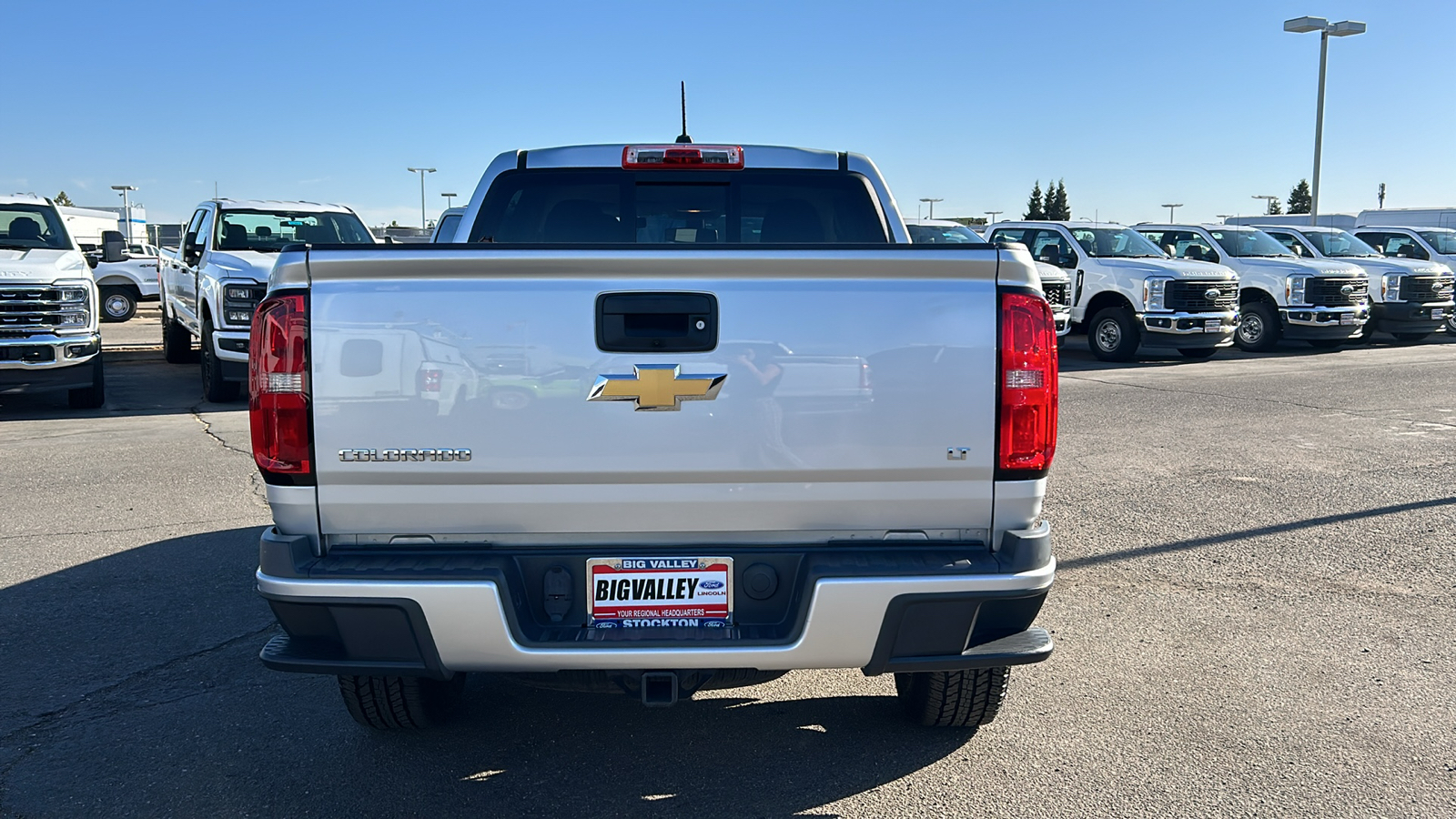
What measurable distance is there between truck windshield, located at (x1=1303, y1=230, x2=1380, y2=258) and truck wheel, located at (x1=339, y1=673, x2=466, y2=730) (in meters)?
20.8

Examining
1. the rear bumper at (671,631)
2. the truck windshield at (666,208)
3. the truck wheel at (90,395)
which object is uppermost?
the truck windshield at (666,208)

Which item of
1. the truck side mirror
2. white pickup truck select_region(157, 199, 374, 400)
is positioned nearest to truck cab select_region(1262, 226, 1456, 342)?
white pickup truck select_region(157, 199, 374, 400)

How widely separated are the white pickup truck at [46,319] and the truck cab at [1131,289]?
12189mm

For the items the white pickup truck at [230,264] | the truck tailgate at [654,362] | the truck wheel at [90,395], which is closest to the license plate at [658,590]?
the truck tailgate at [654,362]

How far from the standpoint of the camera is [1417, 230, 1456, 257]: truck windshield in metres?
23.0

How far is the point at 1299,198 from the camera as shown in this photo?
11212 centimetres

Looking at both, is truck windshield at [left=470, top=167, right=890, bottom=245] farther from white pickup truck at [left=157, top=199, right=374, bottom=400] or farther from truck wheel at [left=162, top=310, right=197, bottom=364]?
truck wheel at [left=162, top=310, right=197, bottom=364]

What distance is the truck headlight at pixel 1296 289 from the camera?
1831 centimetres

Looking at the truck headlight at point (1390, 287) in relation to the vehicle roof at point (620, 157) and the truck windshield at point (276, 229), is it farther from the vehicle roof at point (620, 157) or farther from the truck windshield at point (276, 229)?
the vehicle roof at point (620, 157)

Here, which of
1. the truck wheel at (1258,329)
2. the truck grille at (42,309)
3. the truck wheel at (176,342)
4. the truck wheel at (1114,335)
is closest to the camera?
the truck grille at (42,309)

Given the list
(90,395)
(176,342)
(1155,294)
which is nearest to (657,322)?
(90,395)

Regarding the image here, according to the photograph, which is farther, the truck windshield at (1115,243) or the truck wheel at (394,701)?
the truck windshield at (1115,243)

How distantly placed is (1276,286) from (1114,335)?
3.36 metres

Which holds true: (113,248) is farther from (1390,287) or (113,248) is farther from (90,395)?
(1390,287)
